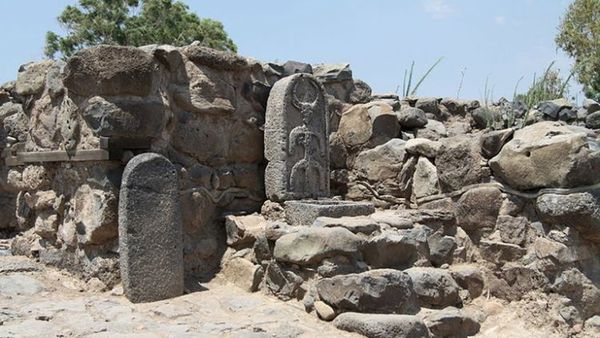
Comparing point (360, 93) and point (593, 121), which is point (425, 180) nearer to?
point (360, 93)

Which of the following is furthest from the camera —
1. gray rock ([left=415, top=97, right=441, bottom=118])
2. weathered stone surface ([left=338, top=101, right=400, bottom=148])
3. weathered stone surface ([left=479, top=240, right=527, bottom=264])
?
gray rock ([left=415, top=97, right=441, bottom=118])

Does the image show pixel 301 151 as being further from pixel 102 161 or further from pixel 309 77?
pixel 102 161

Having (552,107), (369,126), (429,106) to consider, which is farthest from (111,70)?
(552,107)

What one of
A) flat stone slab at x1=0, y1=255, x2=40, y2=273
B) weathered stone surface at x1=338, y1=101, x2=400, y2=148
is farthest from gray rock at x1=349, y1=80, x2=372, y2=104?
flat stone slab at x1=0, y1=255, x2=40, y2=273

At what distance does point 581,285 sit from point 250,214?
2644 millimetres

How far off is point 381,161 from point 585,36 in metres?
14.0

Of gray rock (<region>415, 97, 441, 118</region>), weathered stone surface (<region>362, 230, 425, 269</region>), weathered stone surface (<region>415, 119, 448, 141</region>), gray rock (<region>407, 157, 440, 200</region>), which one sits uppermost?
gray rock (<region>415, 97, 441, 118</region>)

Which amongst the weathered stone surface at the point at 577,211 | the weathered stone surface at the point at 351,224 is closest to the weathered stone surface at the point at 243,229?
the weathered stone surface at the point at 351,224

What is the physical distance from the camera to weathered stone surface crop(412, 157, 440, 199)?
5.31m

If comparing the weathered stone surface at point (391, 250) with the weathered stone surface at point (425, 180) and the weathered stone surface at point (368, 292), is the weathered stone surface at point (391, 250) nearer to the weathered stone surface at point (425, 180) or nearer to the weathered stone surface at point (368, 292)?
the weathered stone surface at point (368, 292)

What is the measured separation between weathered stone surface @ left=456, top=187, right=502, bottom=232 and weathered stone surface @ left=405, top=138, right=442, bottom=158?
481mm

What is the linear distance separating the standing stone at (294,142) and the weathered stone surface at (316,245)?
981mm

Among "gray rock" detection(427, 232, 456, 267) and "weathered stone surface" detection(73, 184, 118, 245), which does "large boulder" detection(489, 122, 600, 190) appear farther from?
"weathered stone surface" detection(73, 184, 118, 245)

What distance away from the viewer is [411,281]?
407 centimetres
